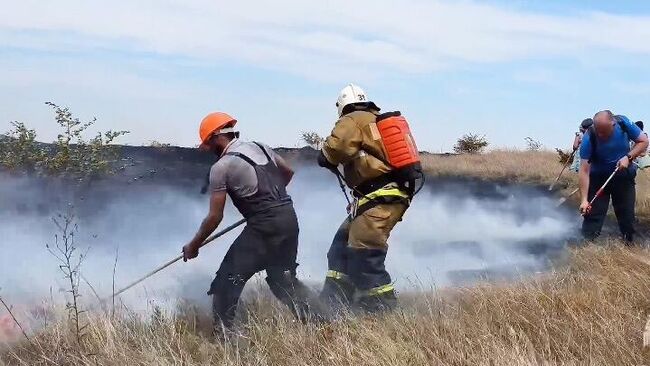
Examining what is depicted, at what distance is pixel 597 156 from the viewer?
6918 millimetres

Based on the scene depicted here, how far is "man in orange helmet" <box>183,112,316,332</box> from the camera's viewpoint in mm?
4695

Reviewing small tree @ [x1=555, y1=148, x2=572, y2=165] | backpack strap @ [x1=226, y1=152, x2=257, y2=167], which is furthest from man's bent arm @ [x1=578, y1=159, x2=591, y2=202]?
small tree @ [x1=555, y1=148, x2=572, y2=165]

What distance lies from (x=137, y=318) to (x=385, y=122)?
6.42ft

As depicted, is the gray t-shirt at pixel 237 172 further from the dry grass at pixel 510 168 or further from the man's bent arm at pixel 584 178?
the dry grass at pixel 510 168

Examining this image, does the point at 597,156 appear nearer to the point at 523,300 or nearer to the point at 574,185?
the point at 523,300

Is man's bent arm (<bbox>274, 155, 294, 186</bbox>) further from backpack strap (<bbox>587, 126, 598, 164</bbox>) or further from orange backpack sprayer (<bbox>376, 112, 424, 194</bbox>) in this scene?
backpack strap (<bbox>587, 126, 598, 164</bbox>)

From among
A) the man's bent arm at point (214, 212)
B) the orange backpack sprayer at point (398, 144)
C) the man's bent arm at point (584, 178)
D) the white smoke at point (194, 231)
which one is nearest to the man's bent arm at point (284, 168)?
the man's bent arm at point (214, 212)

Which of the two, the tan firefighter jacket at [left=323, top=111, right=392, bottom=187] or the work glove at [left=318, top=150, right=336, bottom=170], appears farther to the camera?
the work glove at [left=318, top=150, right=336, bottom=170]

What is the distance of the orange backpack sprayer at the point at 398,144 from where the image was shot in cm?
492

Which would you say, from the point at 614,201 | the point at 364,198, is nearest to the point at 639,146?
the point at 614,201

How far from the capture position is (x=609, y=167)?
6895 mm

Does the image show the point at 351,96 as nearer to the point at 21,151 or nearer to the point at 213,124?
the point at 213,124

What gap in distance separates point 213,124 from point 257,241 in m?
0.79

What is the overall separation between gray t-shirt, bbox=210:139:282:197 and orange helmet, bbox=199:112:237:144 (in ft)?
0.42
